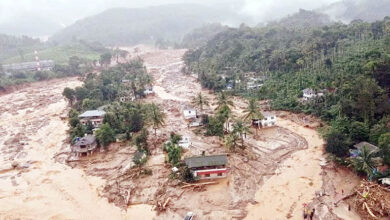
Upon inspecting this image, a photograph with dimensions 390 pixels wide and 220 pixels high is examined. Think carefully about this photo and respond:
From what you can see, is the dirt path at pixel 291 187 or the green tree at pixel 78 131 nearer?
the dirt path at pixel 291 187

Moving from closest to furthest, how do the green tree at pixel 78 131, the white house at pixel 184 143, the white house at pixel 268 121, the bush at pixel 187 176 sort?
the bush at pixel 187 176 → the white house at pixel 184 143 → the green tree at pixel 78 131 → the white house at pixel 268 121

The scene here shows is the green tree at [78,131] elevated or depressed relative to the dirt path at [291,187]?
elevated

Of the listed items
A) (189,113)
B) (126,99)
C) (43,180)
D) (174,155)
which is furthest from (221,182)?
(126,99)

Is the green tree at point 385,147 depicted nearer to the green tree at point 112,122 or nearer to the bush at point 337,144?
the bush at point 337,144

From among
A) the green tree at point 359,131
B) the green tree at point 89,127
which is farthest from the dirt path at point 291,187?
the green tree at point 89,127

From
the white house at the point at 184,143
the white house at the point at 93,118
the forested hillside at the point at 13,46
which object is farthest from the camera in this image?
the forested hillside at the point at 13,46

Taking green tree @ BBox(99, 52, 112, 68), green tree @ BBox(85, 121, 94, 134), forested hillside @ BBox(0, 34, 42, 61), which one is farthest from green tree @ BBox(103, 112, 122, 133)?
forested hillside @ BBox(0, 34, 42, 61)

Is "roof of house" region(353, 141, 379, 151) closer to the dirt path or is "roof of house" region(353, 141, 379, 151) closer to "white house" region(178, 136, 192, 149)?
the dirt path

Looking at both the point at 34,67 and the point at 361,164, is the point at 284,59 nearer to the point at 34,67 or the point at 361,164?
the point at 361,164
